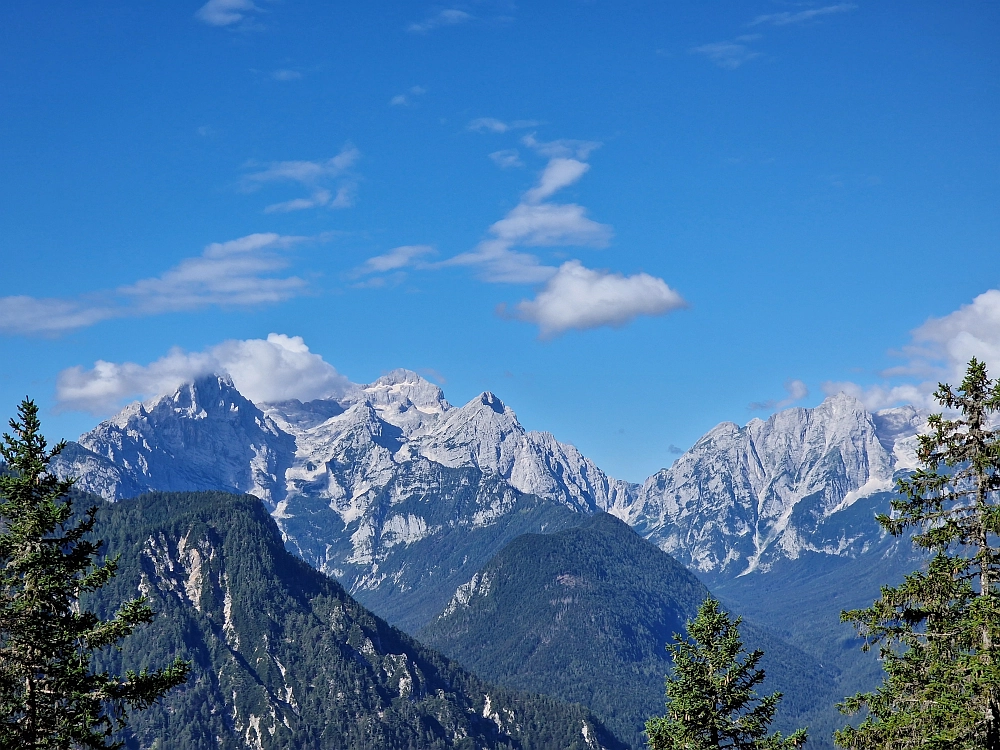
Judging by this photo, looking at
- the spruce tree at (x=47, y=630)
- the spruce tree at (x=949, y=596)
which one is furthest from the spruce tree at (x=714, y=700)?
the spruce tree at (x=47, y=630)

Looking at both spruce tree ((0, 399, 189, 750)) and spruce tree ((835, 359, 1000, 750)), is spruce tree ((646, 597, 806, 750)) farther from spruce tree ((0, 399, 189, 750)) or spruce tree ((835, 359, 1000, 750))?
spruce tree ((0, 399, 189, 750))

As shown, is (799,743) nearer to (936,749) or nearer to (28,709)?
(936,749)

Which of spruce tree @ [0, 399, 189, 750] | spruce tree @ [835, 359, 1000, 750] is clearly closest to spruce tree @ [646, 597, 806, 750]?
spruce tree @ [835, 359, 1000, 750]

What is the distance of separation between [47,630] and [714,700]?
25.9 meters

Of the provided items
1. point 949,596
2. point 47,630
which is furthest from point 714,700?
point 47,630

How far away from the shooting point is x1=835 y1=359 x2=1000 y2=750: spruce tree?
34.1 metres

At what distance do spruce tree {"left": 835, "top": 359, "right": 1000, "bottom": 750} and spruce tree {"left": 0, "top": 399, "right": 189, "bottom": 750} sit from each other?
25.0 m

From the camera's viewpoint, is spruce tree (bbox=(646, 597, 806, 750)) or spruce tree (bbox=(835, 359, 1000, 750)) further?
spruce tree (bbox=(646, 597, 806, 750))

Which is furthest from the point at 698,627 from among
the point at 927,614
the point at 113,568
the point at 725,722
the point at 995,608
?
the point at 113,568

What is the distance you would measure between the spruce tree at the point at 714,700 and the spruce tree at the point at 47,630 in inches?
808

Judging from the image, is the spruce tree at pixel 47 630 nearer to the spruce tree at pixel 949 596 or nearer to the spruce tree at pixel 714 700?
the spruce tree at pixel 714 700

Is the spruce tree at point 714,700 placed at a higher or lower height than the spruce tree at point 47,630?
lower

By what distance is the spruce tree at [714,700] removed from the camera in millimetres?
44250

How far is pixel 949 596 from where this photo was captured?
36062 mm
